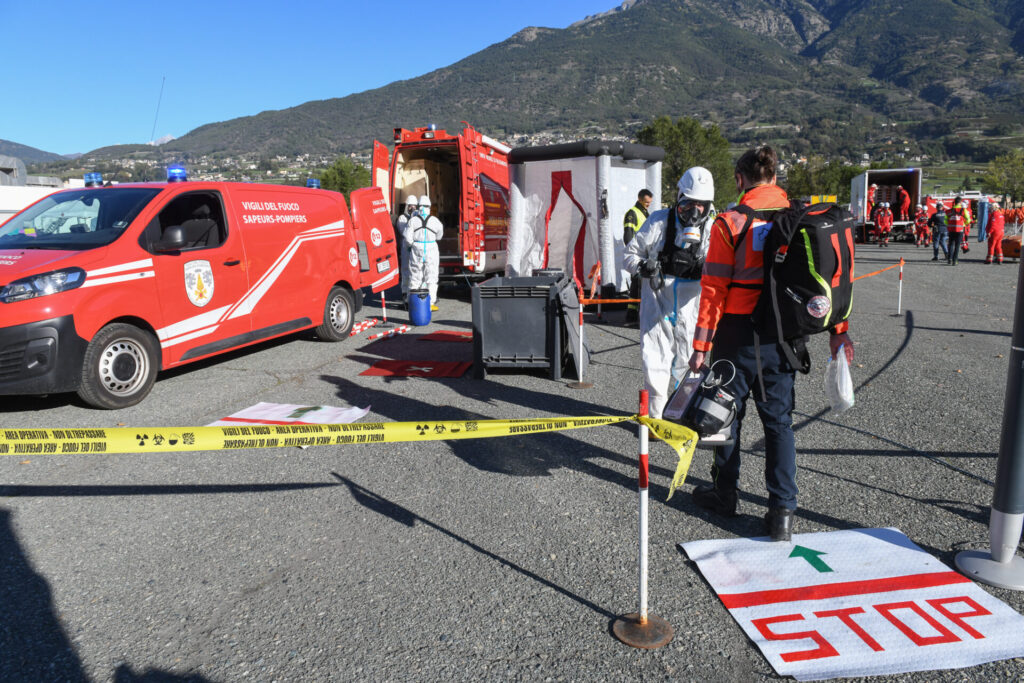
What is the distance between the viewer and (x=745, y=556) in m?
3.40

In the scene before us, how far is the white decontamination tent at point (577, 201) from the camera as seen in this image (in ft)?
38.7

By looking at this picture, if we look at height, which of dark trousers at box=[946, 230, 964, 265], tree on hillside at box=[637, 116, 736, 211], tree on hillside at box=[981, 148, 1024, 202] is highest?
tree on hillside at box=[637, 116, 736, 211]

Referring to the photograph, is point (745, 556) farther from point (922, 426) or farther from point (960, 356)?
point (960, 356)

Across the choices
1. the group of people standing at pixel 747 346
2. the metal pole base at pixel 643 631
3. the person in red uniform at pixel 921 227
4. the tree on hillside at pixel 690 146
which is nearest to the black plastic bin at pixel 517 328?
the group of people standing at pixel 747 346

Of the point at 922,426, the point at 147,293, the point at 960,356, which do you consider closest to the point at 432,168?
the point at 147,293

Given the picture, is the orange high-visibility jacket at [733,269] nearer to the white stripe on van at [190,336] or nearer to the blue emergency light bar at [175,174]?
the white stripe on van at [190,336]

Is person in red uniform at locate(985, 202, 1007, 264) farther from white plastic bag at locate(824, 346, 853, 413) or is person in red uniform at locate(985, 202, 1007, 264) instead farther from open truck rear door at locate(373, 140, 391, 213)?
white plastic bag at locate(824, 346, 853, 413)

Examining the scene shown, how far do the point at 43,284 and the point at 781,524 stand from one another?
6.00 m

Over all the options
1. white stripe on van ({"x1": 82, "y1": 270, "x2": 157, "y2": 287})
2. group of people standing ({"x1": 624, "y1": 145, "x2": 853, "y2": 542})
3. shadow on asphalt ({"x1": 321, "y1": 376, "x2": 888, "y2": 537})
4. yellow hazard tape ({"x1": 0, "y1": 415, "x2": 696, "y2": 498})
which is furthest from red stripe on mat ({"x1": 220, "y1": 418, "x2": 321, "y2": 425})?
group of people standing ({"x1": 624, "y1": 145, "x2": 853, "y2": 542})

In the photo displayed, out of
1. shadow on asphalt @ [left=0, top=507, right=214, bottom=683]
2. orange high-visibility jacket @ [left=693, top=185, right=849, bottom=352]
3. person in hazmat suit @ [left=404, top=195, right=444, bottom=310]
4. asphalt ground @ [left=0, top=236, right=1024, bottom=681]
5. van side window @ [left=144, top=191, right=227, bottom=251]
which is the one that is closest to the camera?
shadow on asphalt @ [left=0, top=507, right=214, bottom=683]

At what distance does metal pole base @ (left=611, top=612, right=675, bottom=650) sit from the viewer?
8.94ft

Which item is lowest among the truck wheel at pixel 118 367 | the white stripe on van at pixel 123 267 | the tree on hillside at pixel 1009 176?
the truck wheel at pixel 118 367

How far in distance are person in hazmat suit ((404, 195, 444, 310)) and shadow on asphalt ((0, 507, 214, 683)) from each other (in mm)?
8600

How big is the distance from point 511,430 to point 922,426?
4.10 meters
